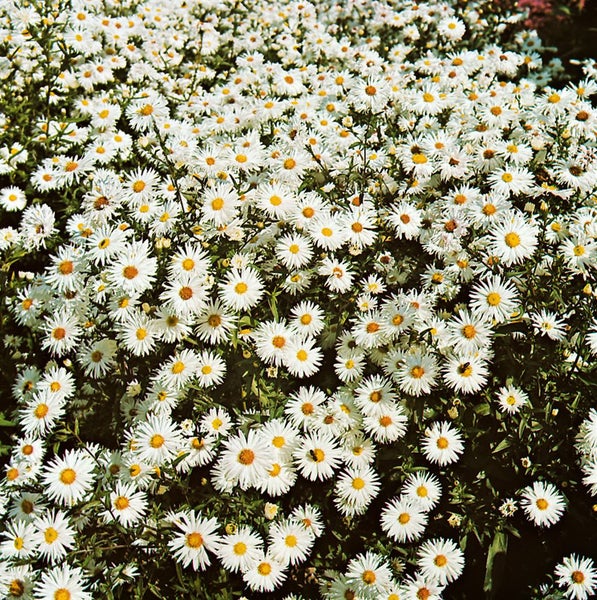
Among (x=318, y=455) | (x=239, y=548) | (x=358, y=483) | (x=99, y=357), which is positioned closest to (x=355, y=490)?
(x=358, y=483)

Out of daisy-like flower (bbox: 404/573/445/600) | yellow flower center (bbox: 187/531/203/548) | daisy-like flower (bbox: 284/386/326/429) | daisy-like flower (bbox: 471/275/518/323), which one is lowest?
daisy-like flower (bbox: 404/573/445/600)

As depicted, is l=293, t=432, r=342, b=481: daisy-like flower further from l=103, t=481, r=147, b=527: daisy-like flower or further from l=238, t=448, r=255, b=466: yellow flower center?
l=103, t=481, r=147, b=527: daisy-like flower

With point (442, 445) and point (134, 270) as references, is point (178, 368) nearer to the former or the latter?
point (134, 270)

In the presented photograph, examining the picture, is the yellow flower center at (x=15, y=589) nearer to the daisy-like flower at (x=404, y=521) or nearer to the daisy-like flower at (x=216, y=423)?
the daisy-like flower at (x=216, y=423)

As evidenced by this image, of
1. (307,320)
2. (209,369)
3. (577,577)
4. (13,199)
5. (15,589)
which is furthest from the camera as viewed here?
(13,199)

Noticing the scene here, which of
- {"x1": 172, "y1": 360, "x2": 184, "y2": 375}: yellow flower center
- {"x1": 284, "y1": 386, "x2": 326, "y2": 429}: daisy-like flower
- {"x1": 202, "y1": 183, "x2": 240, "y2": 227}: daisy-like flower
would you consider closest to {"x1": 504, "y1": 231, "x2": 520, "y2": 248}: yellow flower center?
{"x1": 284, "y1": 386, "x2": 326, "y2": 429}: daisy-like flower

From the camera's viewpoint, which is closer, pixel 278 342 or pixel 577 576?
pixel 577 576
